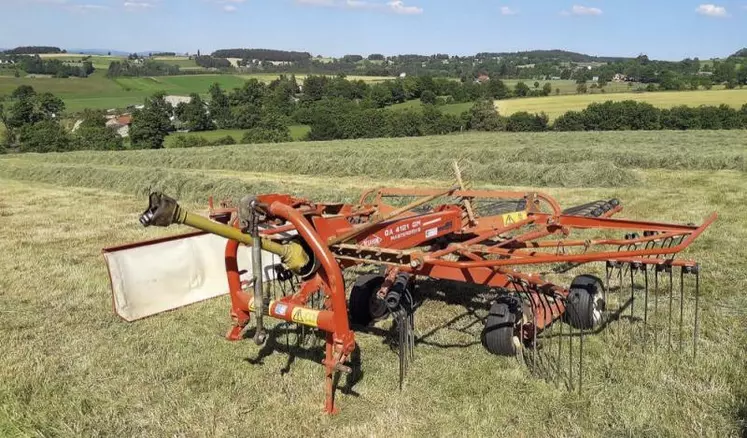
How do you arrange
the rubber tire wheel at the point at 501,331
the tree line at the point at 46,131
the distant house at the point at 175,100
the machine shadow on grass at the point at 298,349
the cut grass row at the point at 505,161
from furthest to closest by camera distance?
the distant house at the point at 175,100
the tree line at the point at 46,131
the cut grass row at the point at 505,161
the rubber tire wheel at the point at 501,331
the machine shadow on grass at the point at 298,349

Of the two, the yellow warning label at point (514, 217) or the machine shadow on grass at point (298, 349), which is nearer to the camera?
the machine shadow on grass at point (298, 349)

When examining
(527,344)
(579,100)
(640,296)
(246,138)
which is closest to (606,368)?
(527,344)

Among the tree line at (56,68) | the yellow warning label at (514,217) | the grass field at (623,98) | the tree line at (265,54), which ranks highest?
the tree line at (265,54)

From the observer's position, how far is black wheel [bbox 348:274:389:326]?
655 cm

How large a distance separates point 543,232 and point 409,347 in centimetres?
168

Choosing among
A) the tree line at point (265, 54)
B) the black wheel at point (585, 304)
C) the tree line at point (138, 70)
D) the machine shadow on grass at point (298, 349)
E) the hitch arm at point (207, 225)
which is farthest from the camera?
the tree line at point (265, 54)

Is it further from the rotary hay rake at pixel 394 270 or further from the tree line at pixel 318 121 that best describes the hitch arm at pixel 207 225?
the tree line at pixel 318 121

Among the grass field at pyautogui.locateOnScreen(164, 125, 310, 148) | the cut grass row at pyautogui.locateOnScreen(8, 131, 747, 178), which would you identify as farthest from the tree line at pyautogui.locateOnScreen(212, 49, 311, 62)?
the cut grass row at pyautogui.locateOnScreen(8, 131, 747, 178)

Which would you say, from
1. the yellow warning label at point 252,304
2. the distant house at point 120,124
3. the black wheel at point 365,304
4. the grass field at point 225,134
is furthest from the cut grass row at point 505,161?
the distant house at point 120,124

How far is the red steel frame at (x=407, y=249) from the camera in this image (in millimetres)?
4449

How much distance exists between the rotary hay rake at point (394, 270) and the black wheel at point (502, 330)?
0.01 meters

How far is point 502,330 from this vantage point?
5.55 m

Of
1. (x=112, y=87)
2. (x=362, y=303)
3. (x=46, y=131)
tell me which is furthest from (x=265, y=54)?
(x=362, y=303)

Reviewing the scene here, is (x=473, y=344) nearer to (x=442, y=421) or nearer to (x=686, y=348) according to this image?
(x=442, y=421)
